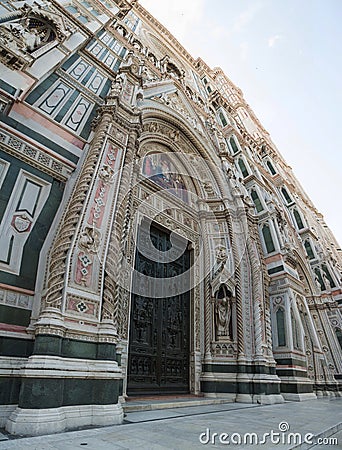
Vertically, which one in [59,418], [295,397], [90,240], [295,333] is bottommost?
[59,418]

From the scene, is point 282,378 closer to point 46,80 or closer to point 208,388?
point 208,388

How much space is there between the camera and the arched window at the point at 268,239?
12159mm

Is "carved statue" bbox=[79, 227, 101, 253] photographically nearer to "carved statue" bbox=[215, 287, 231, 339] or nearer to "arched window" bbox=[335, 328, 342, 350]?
"carved statue" bbox=[215, 287, 231, 339]

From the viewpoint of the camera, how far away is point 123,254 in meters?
6.86

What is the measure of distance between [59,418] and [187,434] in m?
1.77

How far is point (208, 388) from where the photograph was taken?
8680 millimetres

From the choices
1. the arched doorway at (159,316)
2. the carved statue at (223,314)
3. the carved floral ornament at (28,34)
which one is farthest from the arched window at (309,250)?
the carved floral ornament at (28,34)

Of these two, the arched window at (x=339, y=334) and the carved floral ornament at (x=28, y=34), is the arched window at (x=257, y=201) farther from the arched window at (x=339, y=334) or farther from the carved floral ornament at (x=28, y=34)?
the carved floral ornament at (x=28, y=34)

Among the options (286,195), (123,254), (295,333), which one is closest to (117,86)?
(123,254)

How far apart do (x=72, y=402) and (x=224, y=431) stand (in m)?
2.28

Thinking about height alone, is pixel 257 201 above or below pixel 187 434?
above

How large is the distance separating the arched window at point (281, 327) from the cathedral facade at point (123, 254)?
0.05 m

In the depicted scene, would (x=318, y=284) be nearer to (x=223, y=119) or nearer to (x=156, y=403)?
(x=156, y=403)

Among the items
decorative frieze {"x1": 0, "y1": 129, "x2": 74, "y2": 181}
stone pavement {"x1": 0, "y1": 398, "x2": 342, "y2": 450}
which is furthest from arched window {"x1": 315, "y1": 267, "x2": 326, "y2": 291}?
decorative frieze {"x1": 0, "y1": 129, "x2": 74, "y2": 181}
